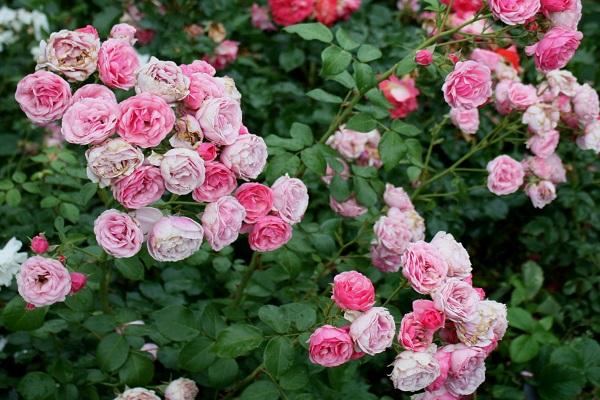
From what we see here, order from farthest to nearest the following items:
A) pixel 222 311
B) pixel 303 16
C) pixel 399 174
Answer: pixel 303 16
pixel 399 174
pixel 222 311

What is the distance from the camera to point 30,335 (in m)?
2.12

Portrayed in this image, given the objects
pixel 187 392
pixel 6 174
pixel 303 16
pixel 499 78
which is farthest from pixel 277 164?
pixel 6 174

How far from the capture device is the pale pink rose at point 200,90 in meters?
1.57

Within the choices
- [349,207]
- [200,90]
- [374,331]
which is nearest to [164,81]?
[200,90]

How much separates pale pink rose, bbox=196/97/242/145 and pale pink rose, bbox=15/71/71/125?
25 cm

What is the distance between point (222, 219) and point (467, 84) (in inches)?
26.6

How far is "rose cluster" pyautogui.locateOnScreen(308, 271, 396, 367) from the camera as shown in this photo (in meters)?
1.51

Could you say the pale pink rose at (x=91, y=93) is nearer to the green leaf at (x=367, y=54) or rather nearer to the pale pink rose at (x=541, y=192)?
the green leaf at (x=367, y=54)

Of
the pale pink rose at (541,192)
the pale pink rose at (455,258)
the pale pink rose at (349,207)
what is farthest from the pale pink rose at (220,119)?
the pale pink rose at (541,192)

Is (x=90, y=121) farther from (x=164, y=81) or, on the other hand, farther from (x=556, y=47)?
(x=556, y=47)

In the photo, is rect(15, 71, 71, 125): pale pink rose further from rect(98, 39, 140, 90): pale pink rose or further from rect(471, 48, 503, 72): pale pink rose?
rect(471, 48, 503, 72): pale pink rose

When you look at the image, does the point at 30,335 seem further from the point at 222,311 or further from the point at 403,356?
the point at 403,356

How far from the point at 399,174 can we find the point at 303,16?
747 millimetres

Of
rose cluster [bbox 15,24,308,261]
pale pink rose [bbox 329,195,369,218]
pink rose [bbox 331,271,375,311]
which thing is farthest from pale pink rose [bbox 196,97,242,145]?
pale pink rose [bbox 329,195,369,218]
